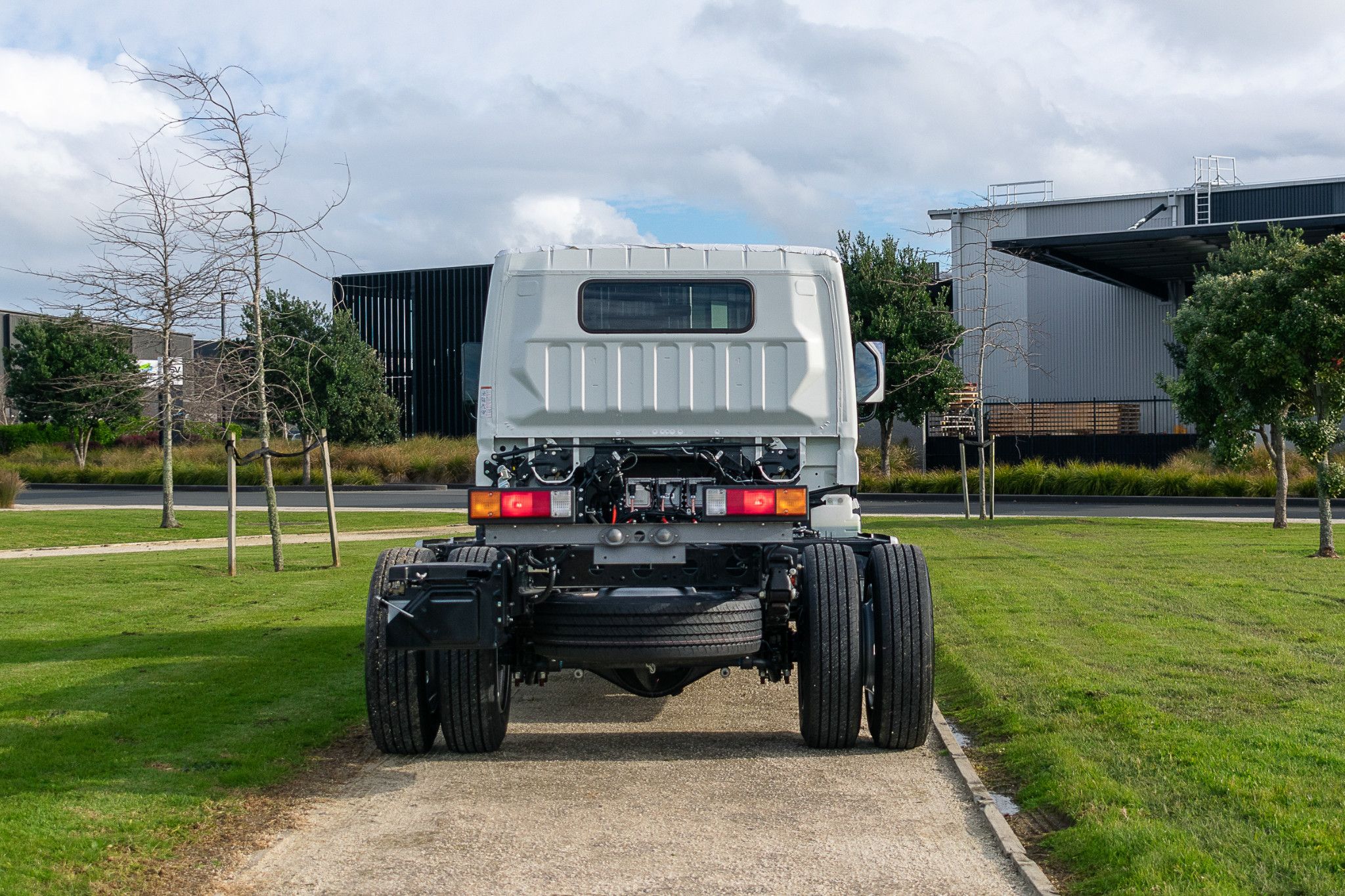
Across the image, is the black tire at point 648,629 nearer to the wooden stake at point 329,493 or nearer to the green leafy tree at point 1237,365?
the wooden stake at point 329,493

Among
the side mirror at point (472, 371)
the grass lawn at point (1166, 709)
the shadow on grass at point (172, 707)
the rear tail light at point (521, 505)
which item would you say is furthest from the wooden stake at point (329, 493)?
the rear tail light at point (521, 505)

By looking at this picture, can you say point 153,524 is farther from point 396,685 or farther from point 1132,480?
point 1132,480

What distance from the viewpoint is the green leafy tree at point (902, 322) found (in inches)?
1430

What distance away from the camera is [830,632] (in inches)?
252

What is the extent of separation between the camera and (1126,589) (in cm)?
1369

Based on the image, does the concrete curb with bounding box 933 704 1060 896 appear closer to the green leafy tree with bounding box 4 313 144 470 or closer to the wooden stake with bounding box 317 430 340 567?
the wooden stake with bounding box 317 430 340 567

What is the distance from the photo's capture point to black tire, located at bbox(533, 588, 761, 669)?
6090 mm

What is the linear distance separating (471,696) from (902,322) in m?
31.7

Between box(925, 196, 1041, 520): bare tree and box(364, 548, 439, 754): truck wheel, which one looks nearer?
box(364, 548, 439, 754): truck wheel

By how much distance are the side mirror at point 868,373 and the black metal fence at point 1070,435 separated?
1168 inches

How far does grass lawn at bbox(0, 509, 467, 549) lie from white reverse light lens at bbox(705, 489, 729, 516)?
1694cm

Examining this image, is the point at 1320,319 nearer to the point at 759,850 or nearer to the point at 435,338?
the point at 759,850

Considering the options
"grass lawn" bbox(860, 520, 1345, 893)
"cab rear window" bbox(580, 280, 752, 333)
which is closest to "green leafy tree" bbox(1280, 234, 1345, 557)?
"grass lawn" bbox(860, 520, 1345, 893)

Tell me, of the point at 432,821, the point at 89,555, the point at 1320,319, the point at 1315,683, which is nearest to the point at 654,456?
the point at 432,821
